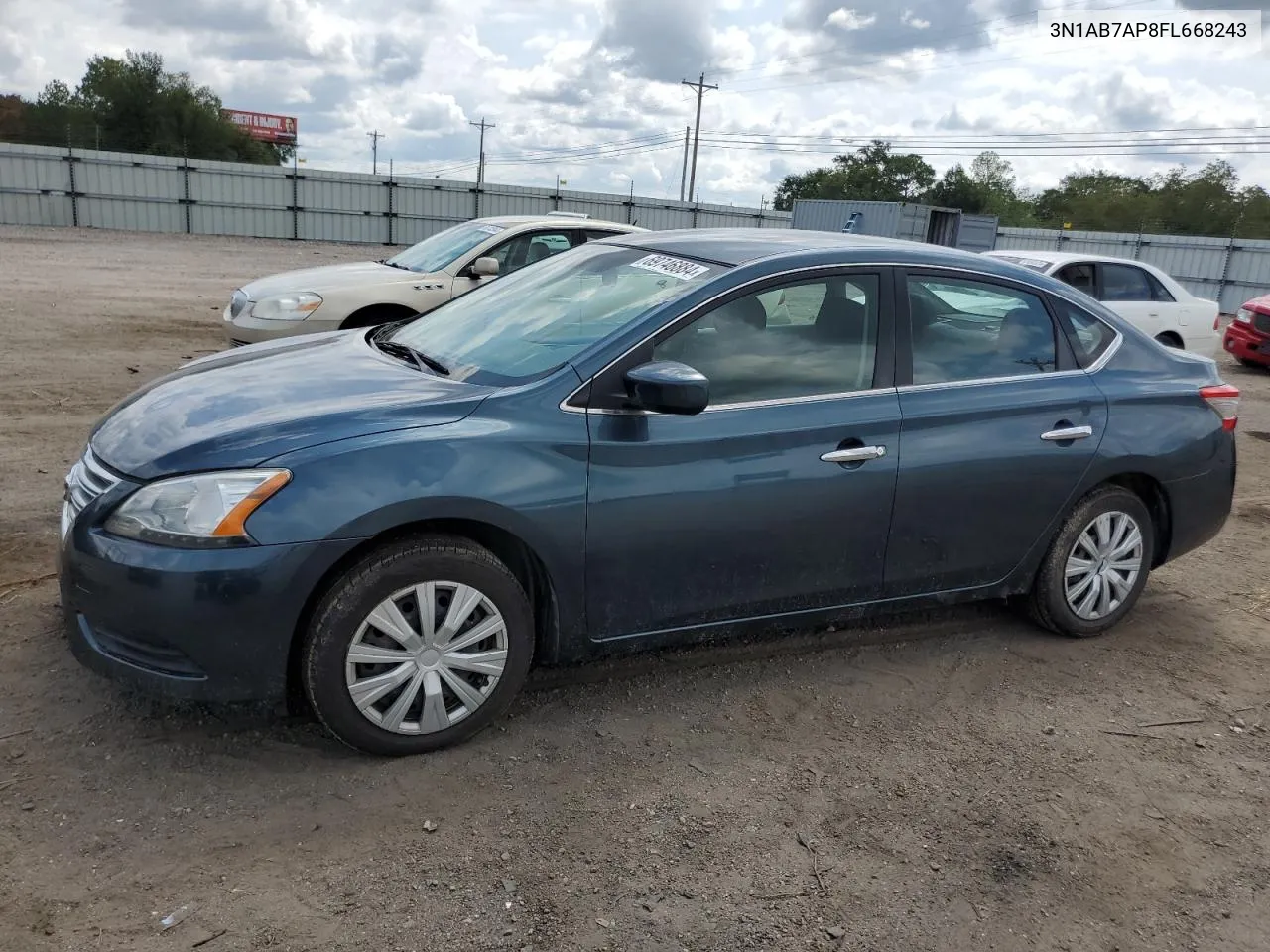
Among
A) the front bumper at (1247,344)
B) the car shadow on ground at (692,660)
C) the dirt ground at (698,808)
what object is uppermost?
the front bumper at (1247,344)

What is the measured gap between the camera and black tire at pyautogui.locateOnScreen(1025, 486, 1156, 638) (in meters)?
4.61

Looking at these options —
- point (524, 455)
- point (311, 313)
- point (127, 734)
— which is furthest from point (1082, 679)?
point (311, 313)

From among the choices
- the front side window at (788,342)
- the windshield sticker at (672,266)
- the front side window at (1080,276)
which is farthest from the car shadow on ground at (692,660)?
the front side window at (1080,276)

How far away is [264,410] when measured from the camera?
3459 millimetres

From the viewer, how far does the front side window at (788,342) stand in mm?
3809

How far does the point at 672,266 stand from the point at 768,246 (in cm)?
40

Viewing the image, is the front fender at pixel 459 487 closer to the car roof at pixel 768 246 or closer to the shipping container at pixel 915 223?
the car roof at pixel 768 246

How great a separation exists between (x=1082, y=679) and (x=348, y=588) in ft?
9.99

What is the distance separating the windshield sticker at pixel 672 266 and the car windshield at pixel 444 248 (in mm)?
5226

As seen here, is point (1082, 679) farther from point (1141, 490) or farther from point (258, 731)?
point (258, 731)

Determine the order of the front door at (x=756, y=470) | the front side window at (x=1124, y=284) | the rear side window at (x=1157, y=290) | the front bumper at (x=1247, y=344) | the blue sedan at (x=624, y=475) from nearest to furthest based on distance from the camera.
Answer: the blue sedan at (x=624, y=475) < the front door at (x=756, y=470) < the front side window at (x=1124, y=284) < the rear side window at (x=1157, y=290) < the front bumper at (x=1247, y=344)

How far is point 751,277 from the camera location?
12.9 feet

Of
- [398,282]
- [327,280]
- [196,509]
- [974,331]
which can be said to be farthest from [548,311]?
[327,280]

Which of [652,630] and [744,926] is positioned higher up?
[652,630]
